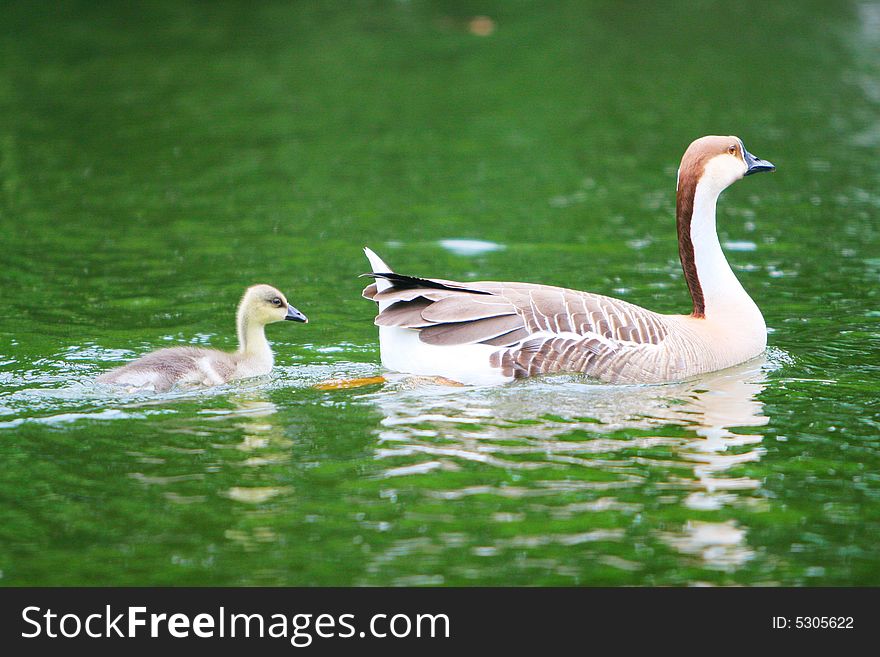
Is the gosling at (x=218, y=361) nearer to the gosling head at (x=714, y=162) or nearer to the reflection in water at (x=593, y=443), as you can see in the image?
the reflection in water at (x=593, y=443)

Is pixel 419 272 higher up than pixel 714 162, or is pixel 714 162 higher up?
pixel 419 272

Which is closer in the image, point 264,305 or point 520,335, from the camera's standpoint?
point 520,335

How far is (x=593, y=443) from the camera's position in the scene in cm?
781

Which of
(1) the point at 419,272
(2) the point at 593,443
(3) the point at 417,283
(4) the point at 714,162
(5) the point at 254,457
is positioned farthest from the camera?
(1) the point at 419,272

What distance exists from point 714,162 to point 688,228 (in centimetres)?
53

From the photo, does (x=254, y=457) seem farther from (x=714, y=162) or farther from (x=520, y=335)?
(x=714, y=162)

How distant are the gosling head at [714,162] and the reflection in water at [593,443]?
1.50 metres

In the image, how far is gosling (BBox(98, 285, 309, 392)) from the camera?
859cm

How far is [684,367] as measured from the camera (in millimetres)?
9094

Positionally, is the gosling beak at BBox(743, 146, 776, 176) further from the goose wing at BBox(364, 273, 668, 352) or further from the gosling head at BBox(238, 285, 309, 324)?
the gosling head at BBox(238, 285, 309, 324)

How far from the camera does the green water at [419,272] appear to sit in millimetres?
6535

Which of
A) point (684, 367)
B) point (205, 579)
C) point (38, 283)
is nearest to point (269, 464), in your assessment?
point (205, 579)

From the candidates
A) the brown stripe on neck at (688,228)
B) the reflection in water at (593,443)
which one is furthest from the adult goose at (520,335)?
the brown stripe on neck at (688,228)

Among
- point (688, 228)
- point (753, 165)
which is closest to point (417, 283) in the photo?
point (688, 228)
